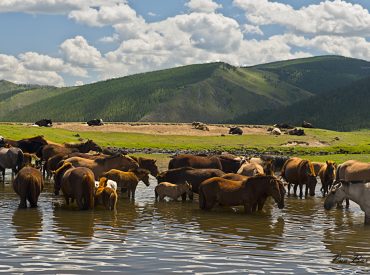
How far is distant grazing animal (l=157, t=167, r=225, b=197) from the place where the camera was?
23969 millimetres

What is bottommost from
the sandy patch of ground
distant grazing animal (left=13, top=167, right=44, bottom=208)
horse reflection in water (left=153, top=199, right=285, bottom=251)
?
horse reflection in water (left=153, top=199, right=285, bottom=251)

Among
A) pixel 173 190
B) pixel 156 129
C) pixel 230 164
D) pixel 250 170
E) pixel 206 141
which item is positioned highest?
pixel 156 129

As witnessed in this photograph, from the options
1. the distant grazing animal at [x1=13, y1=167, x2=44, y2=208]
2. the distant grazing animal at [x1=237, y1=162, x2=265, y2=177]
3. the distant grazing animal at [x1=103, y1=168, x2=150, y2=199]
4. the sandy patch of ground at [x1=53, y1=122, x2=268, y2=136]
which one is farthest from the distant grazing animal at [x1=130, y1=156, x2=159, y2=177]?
the sandy patch of ground at [x1=53, y1=122, x2=268, y2=136]

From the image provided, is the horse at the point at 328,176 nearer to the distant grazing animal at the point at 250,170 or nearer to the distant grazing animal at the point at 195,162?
the distant grazing animal at the point at 250,170

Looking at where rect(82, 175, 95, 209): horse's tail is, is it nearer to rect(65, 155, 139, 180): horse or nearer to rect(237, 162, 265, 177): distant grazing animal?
rect(65, 155, 139, 180): horse

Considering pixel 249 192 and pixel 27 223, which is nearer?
pixel 27 223

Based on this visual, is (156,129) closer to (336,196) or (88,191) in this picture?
(88,191)

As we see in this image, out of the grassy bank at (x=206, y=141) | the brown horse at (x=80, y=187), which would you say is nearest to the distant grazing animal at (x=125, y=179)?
the brown horse at (x=80, y=187)

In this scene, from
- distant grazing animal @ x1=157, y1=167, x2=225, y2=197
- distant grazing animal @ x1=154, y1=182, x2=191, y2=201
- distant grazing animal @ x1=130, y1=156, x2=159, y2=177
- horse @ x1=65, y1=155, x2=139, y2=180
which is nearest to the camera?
distant grazing animal @ x1=154, y1=182, x2=191, y2=201

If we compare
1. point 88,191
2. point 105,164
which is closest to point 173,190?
point 88,191

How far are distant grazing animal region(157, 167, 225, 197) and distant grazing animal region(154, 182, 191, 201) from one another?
16.3 inches

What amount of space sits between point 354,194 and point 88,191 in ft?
29.1

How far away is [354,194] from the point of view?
18.7 metres

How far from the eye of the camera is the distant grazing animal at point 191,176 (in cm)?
2397
